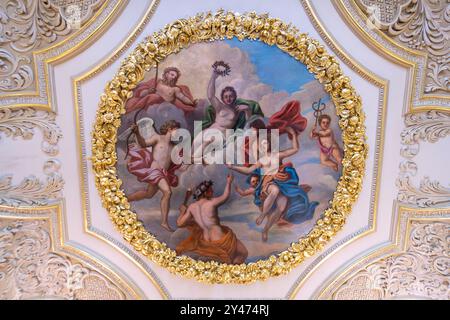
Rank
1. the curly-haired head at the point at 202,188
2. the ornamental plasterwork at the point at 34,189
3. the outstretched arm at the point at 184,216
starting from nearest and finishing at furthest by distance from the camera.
→ the ornamental plasterwork at the point at 34,189, the curly-haired head at the point at 202,188, the outstretched arm at the point at 184,216

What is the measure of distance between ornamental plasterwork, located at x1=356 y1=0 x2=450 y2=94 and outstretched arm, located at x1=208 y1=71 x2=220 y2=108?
2.38 meters

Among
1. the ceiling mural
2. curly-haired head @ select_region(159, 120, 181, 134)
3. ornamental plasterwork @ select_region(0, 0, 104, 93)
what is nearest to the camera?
ornamental plasterwork @ select_region(0, 0, 104, 93)

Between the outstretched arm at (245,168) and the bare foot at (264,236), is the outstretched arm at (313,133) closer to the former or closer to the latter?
the outstretched arm at (245,168)

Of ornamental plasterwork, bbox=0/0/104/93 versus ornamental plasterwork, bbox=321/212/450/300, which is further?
ornamental plasterwork, bbox=321/212/450/300

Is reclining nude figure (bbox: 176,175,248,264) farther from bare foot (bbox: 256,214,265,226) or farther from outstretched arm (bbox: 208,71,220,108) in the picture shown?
outstretched arm (bbox: 208,71,220,108)

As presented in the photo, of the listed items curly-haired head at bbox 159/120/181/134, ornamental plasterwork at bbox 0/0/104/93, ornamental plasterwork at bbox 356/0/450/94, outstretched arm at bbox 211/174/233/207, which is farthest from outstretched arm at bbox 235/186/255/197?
ornamental plasterwork at bbox 0/0/104/93

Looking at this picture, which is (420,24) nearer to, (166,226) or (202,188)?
(202,188)

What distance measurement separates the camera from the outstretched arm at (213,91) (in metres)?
7.70

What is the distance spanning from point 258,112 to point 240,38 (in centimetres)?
116

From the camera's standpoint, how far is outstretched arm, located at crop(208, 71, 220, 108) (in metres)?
7.70

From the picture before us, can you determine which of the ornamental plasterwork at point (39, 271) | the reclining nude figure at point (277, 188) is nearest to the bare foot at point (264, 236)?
the reclining nude figure at point (277, 188)

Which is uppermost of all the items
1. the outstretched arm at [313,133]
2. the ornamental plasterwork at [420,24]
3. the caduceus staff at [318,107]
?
the ornamental plasterwork at [420,24]

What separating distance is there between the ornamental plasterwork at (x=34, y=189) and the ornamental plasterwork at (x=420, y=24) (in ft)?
17.7

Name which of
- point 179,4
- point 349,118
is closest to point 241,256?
point 349,118
